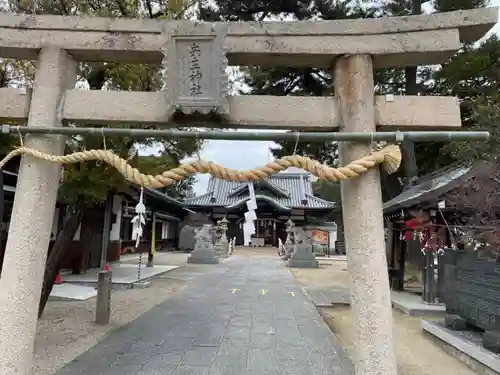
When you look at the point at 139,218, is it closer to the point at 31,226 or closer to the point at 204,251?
the point at 31,226

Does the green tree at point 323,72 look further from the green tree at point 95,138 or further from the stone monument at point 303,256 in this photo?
the stone monument at point 303,256

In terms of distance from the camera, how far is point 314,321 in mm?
8688

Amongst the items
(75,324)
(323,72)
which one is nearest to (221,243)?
(323,72)

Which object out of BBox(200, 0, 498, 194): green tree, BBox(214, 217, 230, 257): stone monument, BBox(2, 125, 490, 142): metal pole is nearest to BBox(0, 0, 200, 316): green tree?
BBox(2, 125, 490, 142): metal pole

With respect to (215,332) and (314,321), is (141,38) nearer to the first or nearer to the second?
(215,332)

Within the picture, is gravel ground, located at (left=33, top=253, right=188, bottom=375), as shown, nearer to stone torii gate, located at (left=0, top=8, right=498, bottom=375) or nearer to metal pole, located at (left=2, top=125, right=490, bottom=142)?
stone torii gate, located at (left=0, top=8, right=498, bottom=375)

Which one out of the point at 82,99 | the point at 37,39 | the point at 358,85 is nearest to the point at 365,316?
the point at 358,85

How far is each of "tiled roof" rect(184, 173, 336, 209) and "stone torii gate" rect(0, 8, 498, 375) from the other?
30.4 metres

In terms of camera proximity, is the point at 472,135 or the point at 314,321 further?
the point at 314,321

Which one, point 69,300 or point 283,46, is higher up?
point 283,46

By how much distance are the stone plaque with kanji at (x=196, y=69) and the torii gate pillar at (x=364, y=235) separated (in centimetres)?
107

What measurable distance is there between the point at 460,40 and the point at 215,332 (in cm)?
614

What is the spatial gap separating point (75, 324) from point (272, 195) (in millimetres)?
31196

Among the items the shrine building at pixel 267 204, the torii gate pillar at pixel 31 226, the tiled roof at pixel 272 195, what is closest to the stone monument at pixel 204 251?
the shrine building at pixel 267 204
